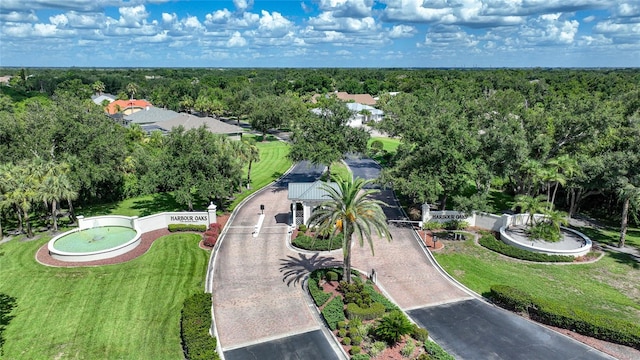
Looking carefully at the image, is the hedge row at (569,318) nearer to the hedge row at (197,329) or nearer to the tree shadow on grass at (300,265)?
the tree shadow on grass at (300,265)

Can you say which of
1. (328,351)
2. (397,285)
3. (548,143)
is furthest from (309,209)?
(548,143)

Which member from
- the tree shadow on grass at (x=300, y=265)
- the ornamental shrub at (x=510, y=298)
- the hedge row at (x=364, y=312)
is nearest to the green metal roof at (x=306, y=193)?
the tree shadow on grass at (x=300, y=265)

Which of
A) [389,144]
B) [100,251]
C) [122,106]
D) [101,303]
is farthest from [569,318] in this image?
[122,106]

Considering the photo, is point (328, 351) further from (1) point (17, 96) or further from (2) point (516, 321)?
(1) point (17, 96)

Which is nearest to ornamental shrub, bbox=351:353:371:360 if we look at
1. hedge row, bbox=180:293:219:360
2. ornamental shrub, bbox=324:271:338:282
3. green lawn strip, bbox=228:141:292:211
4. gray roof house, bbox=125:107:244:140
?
hedge row, bbox=180:293:219:360

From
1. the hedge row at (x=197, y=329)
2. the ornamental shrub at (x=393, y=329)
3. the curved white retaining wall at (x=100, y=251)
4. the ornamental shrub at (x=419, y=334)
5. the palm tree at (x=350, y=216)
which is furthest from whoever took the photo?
the curved white retaining wall at (x=100, y=251)

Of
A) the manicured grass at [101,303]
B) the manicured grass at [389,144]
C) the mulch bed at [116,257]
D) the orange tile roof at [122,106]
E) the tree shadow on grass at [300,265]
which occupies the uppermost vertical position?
the orange tile roof at [122,106]
